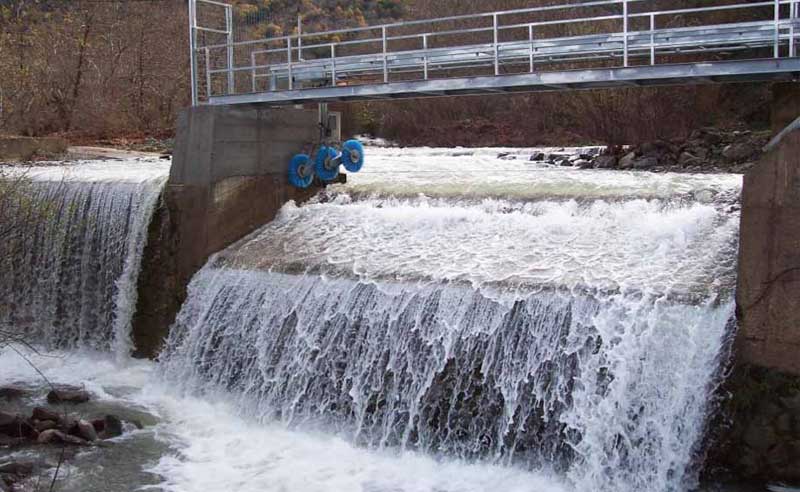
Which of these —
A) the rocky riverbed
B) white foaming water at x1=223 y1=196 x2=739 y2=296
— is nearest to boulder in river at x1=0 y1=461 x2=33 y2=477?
the rocky riverbed

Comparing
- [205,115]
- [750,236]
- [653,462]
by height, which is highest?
[205,115]

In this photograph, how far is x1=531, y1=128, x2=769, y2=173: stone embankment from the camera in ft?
52.6

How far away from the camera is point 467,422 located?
856 centimetres

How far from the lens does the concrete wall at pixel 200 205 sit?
12.8 metres

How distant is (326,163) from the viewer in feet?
46.5

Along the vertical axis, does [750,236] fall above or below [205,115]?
below

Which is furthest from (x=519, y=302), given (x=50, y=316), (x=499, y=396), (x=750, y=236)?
(x=50, y=316)

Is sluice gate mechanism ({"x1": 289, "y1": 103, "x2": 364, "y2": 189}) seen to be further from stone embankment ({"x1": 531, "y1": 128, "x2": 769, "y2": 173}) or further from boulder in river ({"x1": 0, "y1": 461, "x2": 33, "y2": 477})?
boulder in river ({"x1": 0, "y1": 461, "x2": 33, "y2": 477})

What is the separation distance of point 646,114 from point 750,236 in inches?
572

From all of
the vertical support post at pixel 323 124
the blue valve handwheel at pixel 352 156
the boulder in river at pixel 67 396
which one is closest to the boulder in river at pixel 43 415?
the boulder in river at pixel 67 396

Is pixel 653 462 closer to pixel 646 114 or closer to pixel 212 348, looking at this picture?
pixel 212 348

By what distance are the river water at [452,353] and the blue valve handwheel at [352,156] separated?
183 cm

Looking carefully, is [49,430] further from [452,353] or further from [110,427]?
[452,353]

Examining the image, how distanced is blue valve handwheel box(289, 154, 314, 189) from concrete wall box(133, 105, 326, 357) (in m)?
0.45
